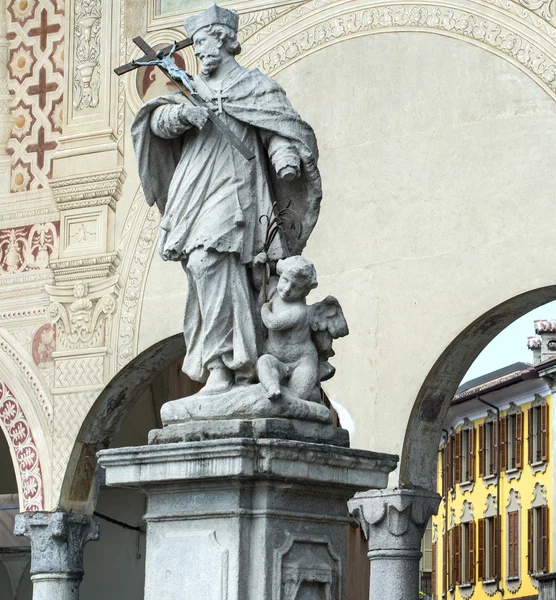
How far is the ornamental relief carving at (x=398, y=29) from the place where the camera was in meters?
12.1

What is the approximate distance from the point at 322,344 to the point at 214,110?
1065 mm

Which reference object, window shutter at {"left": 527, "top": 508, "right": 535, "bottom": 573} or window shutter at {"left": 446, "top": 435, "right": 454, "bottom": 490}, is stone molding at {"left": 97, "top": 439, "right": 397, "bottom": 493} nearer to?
window shutter at {"left": 527, "top": 508, "right": 535, "bottom": 573}

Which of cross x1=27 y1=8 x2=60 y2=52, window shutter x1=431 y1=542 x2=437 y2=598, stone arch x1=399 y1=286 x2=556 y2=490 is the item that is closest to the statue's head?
stone arch x1=399 y1=286 x2=556 y2=490

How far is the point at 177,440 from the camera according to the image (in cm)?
664

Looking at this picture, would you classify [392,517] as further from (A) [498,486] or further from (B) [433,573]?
(B) [433,573]

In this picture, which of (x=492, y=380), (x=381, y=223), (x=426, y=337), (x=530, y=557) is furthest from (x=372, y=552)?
Answer: (x=492, y=380)

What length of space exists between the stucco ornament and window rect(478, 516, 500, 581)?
30020 mm

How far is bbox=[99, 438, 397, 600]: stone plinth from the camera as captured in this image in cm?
643

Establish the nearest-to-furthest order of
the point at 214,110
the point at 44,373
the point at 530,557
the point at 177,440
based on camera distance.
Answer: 1. the point at 177,440
2. the point at 214,110
3. the point at 44,373
4. the point at 530,557

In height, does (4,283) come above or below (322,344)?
above

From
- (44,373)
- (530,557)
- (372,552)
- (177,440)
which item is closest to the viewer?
(177,440)

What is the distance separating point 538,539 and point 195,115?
28.6 meters

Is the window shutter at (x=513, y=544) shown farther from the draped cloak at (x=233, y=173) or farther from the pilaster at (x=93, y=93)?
the draped cloak at (x=233, y=173)

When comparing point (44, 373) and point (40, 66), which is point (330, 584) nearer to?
point (44, 373)
